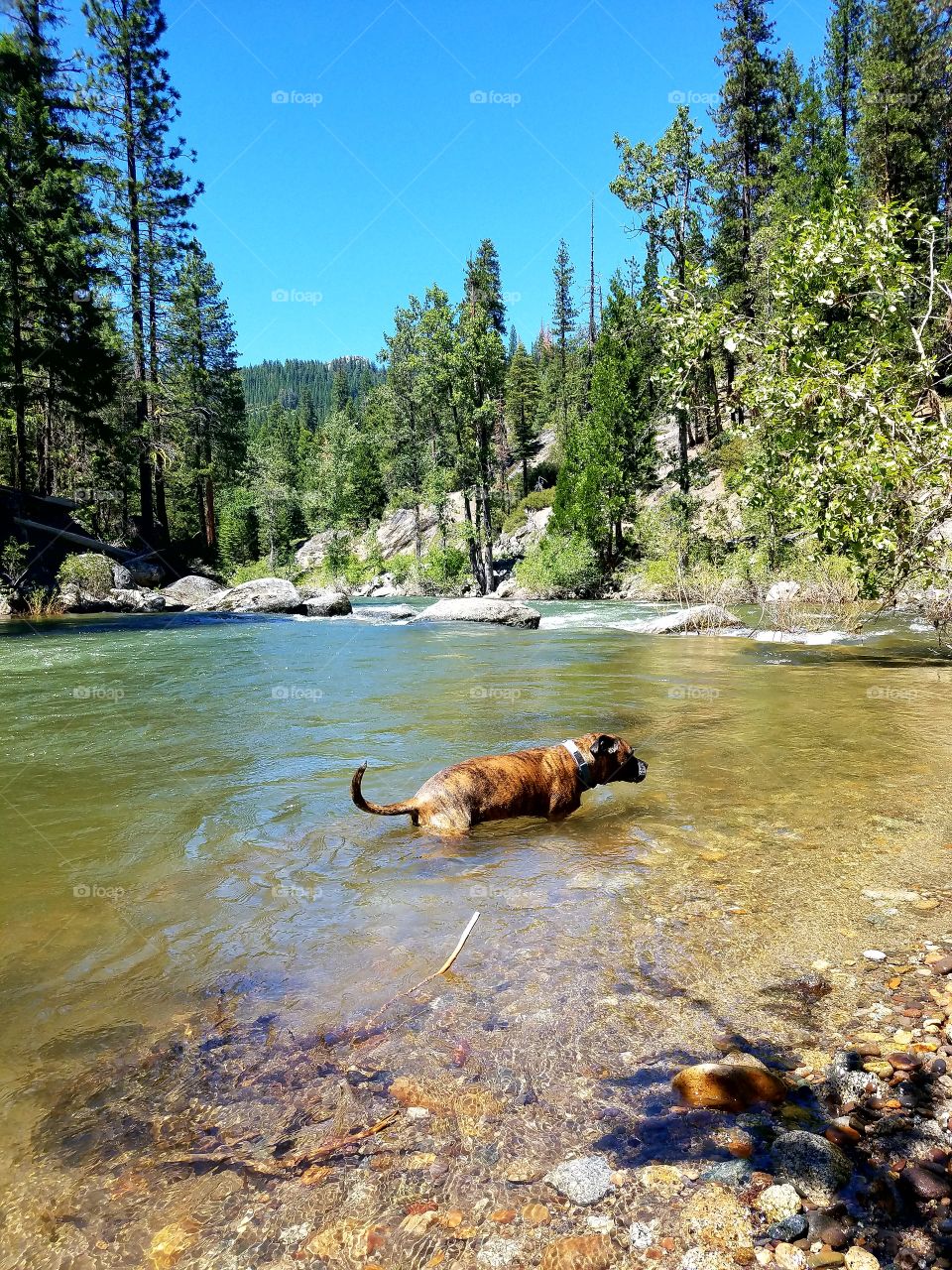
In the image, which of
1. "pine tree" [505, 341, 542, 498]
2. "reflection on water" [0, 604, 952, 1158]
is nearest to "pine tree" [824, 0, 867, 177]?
"pine tree" [505, 341, 542, 498]

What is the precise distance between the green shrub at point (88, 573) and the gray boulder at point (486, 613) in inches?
489

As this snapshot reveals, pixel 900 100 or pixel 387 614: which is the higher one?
pixel 900 100

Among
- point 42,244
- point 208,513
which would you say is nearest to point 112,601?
point 42,244

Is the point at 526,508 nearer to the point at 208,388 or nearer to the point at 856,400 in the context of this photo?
the point at 208,388

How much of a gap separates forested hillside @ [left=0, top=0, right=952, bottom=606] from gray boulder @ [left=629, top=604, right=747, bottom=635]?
3.11 meters

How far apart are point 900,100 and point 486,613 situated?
121ft

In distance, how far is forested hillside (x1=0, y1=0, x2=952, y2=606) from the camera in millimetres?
11047

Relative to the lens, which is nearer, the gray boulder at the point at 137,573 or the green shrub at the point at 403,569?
the gray boulder at the point at 137,573

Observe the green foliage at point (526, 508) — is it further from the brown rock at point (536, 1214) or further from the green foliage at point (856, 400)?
the brown rock at point (536, 1214)

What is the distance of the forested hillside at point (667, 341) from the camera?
1105cm

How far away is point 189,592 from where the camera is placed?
104 feet

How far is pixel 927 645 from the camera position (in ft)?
50.0

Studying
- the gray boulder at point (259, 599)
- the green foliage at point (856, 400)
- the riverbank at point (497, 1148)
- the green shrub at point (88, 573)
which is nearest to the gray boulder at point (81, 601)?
the green shrub at point (88, 573)

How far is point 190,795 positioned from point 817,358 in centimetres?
1073
